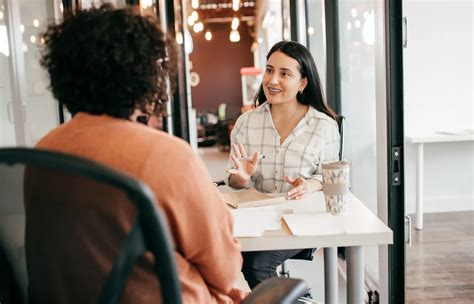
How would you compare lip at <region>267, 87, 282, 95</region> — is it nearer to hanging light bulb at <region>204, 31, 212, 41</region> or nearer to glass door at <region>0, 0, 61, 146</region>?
glass door at <region>0, 0, 61, 146</region>

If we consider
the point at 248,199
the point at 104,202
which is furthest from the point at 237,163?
A: the point at 104,202

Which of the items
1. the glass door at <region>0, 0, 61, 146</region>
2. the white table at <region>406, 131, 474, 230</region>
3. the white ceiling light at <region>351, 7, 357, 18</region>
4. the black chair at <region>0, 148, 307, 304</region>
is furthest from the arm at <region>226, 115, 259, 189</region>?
the white table at <region>406, 131, 474, 230</region>

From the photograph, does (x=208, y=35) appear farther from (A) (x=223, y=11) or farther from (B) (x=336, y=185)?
(B) (x=336, y=185)

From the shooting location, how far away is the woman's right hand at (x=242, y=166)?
6.77 ft

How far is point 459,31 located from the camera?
436 centimetres

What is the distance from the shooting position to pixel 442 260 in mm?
3367

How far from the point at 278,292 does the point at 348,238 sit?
422 millimetres

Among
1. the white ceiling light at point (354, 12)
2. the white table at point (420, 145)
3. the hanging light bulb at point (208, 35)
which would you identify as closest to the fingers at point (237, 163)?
the white ceiling light at point (354, 12)

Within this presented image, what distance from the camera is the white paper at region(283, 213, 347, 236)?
1.50 meters

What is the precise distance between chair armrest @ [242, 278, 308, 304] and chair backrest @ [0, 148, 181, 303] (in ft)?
1.16

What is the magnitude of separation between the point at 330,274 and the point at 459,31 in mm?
3006

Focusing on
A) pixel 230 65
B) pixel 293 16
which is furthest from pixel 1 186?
pixel 230 65

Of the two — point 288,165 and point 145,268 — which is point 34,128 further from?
point 145,268

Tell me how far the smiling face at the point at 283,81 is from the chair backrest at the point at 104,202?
1609 millimetres
